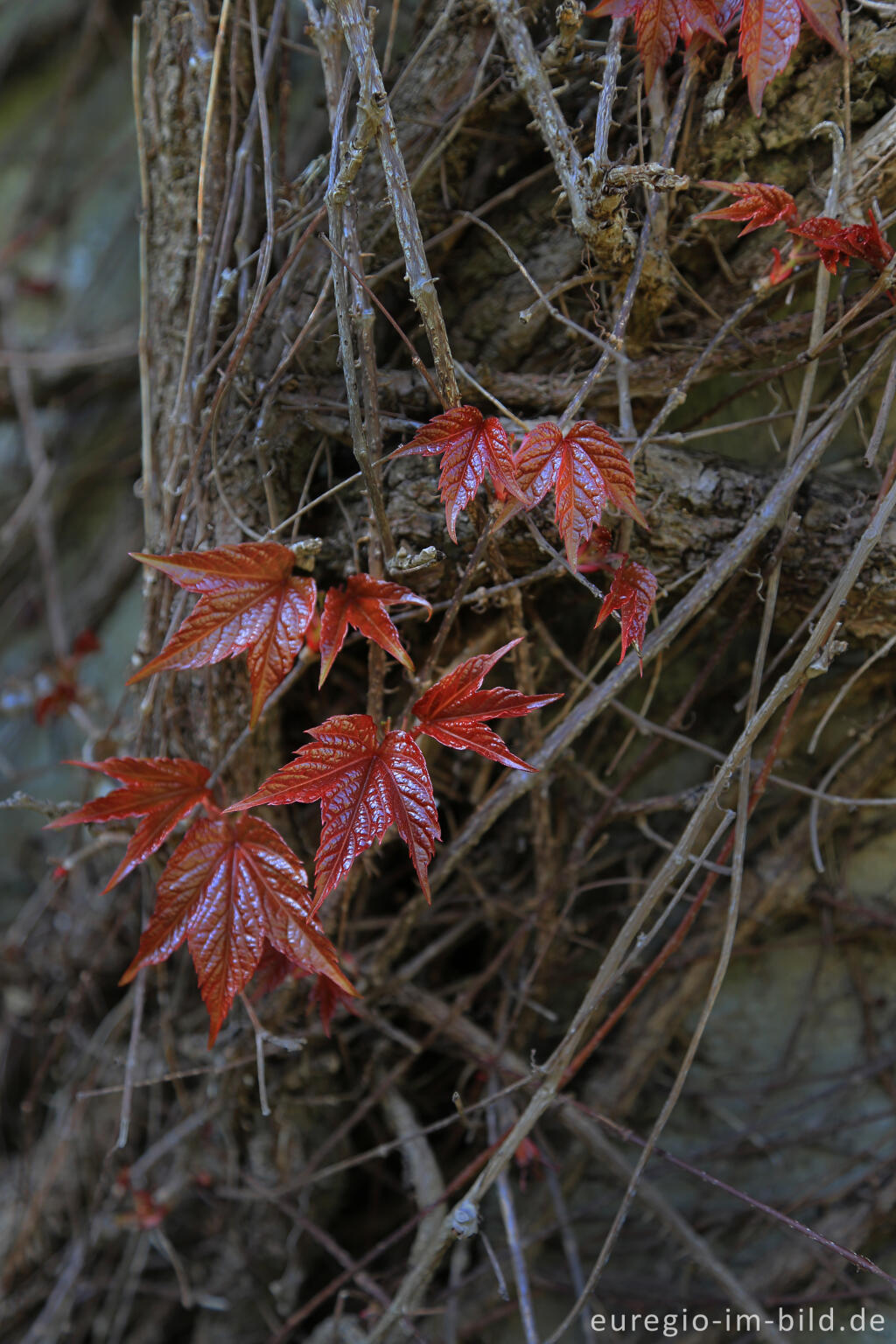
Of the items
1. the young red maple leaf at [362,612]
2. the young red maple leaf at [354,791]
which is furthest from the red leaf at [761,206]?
the young red maple leaf at [354,791]

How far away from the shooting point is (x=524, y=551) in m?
0.98

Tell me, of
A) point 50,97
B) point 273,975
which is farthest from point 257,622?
point 50,97

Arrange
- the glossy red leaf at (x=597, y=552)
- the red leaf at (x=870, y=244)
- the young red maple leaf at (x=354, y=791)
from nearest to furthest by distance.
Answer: the young red maple leaf at (x=354, y=791), the red leaf at (x=870, y=244), the glossy red leaf at (x=597, y=552)

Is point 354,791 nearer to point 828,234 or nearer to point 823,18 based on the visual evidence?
point 828,234

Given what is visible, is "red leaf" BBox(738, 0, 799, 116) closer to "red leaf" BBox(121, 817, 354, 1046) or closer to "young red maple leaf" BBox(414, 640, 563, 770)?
"young red maple leaf" BBox(414, 640, 563, 770)

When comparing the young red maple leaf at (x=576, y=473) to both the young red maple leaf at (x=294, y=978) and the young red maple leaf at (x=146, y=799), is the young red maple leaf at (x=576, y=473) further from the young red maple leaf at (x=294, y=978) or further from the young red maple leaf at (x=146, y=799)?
the young red maple leaf at (x=294, y=978)

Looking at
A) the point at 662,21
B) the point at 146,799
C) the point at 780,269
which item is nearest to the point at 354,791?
the point at 146,799

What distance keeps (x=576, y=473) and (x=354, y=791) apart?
38 cm

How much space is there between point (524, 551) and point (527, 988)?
2.07ft

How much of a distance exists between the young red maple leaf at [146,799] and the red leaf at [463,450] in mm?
417

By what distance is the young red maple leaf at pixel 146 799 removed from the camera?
0.85 metres

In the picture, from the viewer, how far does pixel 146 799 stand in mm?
894

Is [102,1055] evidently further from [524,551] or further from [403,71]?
[403,71]

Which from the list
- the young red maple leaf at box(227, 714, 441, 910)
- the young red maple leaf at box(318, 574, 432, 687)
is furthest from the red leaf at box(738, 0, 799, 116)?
the young red maple leaf at box(227, 714, 441, 910)
